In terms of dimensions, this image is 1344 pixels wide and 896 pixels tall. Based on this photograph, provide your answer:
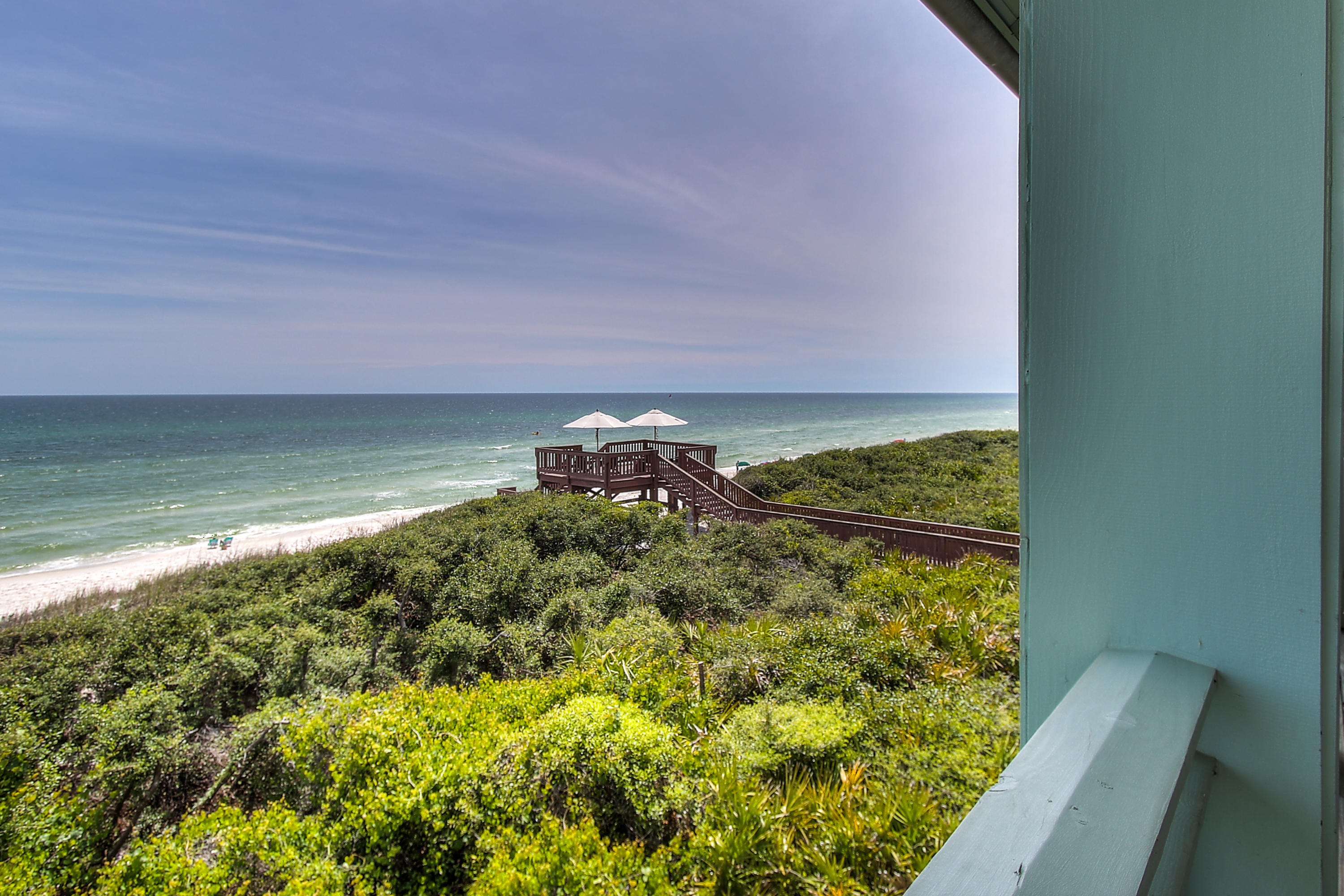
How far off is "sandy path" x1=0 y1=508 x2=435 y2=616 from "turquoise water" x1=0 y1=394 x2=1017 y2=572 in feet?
4.69

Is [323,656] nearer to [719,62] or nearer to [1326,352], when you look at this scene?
[1326,352]

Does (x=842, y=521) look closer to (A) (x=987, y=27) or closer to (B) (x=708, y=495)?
(B) (x=708, y=495)

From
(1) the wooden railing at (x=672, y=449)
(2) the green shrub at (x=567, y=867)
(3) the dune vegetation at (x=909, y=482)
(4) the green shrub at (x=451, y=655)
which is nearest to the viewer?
(2) the green shrub at (x=567, y=867)

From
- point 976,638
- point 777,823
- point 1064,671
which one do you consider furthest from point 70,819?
point 976,638

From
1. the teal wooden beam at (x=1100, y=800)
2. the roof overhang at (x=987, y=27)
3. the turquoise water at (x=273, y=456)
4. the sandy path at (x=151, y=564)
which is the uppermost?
the roof overhang at (x=987, y=27)

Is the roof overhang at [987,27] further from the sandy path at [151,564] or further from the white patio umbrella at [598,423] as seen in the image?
the white patio umbrella at [598,423]

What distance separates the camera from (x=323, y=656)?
5562 mm

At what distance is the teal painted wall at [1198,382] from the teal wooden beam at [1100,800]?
62 mm

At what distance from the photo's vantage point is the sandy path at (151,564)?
14.1 m

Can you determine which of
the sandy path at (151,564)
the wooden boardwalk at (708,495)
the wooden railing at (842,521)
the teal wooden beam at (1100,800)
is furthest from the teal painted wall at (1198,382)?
the sandy path at (151,564)

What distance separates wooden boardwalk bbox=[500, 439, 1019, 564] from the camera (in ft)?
30.6

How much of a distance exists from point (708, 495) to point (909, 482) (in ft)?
20.6

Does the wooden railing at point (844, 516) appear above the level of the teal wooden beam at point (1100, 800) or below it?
below

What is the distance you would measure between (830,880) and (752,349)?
296ft
